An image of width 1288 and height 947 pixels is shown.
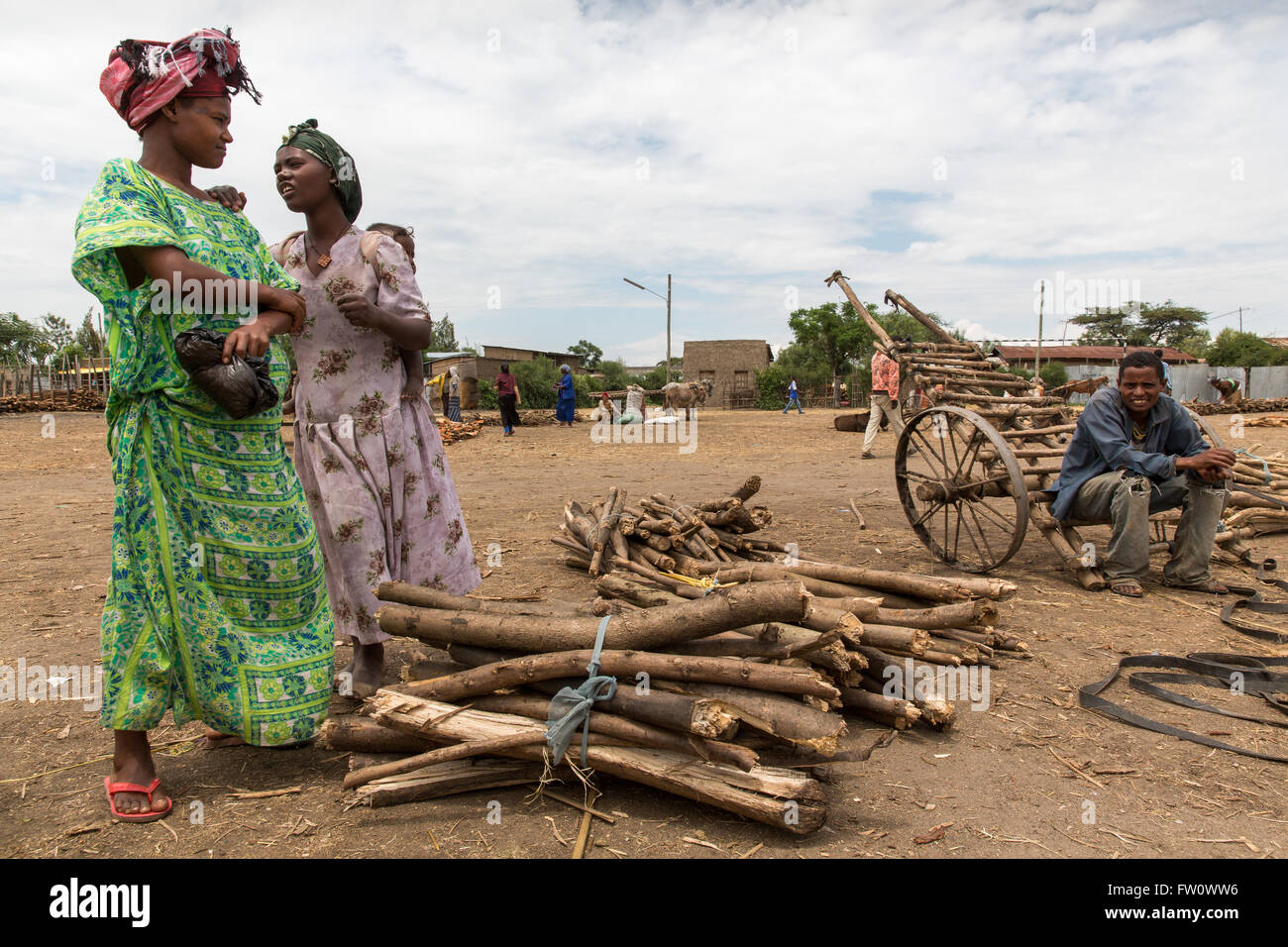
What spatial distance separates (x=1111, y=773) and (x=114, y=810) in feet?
9.89

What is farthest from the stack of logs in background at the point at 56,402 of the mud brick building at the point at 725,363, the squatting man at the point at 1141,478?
the mud brick building at the point at 725,363

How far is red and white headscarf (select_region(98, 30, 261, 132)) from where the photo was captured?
7.34ft

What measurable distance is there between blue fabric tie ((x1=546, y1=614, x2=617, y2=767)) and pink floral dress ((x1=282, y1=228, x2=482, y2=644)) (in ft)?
3.43

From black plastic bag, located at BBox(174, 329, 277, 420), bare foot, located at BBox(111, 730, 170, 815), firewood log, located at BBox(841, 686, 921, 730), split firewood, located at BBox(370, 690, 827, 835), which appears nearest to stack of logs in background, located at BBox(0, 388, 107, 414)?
bare foot, located at BBox(111, 730, 170, 815)

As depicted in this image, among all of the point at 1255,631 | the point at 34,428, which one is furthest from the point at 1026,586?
the point at 34,428

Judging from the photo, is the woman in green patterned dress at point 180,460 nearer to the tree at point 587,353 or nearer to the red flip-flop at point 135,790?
the red flip-flop at point 135,790

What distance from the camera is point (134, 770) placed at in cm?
229

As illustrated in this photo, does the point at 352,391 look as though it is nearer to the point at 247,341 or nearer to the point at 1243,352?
the point at 247,341

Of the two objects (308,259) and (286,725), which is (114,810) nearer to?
(286,725)

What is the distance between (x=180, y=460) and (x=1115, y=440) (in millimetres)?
4819

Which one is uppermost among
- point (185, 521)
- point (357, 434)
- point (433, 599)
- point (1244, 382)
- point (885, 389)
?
point (1244, 382)

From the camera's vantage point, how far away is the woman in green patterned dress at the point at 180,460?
7.15ft

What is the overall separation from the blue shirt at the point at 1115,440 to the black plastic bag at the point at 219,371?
461 centimetres

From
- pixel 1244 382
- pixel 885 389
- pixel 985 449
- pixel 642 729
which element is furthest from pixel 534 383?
pixel 642 729
